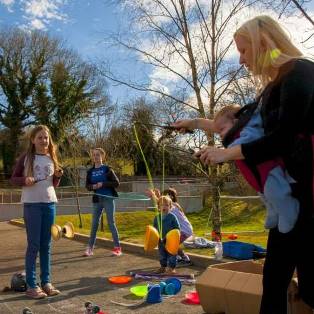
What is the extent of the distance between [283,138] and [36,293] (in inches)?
143

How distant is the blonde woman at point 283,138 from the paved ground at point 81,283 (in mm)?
2172

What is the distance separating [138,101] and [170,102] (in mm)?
4585

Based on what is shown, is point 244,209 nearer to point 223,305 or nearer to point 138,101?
point 138,101

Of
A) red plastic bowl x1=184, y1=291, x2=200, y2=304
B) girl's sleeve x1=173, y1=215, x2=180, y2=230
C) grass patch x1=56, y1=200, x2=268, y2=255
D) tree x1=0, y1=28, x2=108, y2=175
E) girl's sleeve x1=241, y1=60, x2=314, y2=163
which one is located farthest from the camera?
tree x1=0, y1=28, x2=108, y2=175

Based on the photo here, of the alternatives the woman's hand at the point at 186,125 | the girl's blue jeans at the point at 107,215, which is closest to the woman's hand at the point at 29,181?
the woman's hand at the point at 186,125

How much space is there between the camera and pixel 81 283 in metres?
5.77

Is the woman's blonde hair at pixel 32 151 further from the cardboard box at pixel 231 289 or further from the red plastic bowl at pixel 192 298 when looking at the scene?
the cardboard box at pixel 231 289

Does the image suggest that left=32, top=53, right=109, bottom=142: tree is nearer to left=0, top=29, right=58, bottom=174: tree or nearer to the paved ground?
left=0, top=29, right=58, bottom=174: tree

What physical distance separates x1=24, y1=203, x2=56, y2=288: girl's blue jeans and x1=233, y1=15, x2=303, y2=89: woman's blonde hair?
3.33 meters

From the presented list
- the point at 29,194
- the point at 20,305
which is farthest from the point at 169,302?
the point at 29,194

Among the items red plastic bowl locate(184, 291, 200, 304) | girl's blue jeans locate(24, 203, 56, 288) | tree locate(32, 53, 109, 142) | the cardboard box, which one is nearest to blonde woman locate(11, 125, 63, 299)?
girl's blue jeans locate(24, 203, 56, 288)

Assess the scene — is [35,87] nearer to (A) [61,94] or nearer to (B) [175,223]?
(A) [61,94]

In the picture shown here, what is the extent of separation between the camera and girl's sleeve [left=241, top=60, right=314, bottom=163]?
7.14 feet

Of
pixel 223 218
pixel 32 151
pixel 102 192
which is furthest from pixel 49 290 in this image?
pixel 223 218
